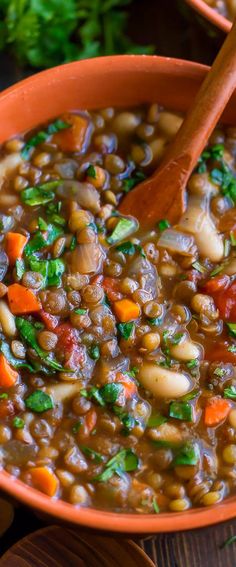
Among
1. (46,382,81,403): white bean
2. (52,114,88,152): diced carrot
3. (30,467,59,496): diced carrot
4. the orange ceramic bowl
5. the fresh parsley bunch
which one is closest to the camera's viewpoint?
(30,467,59,496): diced carrot

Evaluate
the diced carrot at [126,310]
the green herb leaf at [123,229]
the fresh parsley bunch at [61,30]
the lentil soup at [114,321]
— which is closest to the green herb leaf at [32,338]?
the lentil soup at [114,321]

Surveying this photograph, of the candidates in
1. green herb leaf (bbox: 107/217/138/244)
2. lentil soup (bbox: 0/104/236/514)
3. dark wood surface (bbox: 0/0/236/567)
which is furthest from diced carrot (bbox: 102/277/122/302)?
dark wood surface (bbox: 0/0/236/567)

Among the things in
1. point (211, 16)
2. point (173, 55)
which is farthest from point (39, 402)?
point (173, 55)

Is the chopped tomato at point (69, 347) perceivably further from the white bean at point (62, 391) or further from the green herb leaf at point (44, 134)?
the green herb leaf at point (44, 134)

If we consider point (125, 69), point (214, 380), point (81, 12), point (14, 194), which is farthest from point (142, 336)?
point (81, 12)

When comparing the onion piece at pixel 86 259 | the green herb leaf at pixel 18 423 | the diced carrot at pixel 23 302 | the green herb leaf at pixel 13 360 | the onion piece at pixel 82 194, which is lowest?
the green herb leaf at pixel 18 423

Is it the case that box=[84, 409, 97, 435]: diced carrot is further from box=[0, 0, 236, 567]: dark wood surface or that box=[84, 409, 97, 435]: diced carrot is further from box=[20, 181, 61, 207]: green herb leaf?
box=[20, 181, 61, 207]: green herb leaf
